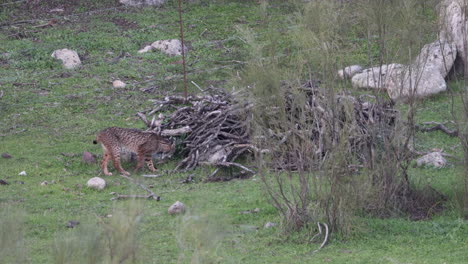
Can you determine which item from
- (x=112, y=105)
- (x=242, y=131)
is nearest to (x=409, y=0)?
(x=242, y=131)

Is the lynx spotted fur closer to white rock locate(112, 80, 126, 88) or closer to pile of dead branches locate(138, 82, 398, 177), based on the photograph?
pile of dead branches locate(138, 82, 398, 177)

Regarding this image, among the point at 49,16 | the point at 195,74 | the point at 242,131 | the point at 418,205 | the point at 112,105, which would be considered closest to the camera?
the point at 418,205

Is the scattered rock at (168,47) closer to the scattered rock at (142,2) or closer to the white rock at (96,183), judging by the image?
the scattered rock at (142,2)

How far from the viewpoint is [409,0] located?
9102 millimetres

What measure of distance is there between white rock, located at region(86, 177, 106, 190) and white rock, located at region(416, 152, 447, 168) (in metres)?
4.81

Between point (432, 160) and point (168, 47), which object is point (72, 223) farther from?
point (168, 47)

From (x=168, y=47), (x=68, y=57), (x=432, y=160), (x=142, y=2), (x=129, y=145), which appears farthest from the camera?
(x=142, y=2)

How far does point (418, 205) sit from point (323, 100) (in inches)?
75.2

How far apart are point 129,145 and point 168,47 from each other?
21.5 ft

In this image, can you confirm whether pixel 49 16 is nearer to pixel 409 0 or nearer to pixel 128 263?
pixel 409 0

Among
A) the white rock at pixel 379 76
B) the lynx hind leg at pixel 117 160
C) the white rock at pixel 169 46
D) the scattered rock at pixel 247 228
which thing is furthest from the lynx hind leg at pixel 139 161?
the white rock at pixel 169 46

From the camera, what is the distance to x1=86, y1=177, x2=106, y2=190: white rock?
427 inches

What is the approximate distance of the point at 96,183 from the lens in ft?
35.7

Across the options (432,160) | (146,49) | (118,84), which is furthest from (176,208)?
(146,49)
